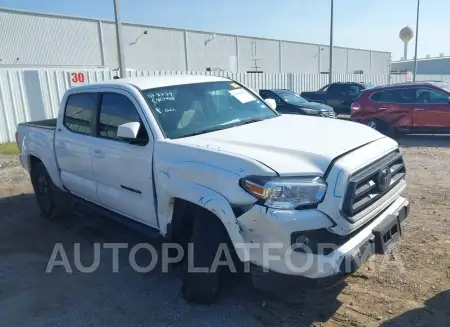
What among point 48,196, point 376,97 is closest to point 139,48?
point 376,97

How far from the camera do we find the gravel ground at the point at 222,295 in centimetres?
302

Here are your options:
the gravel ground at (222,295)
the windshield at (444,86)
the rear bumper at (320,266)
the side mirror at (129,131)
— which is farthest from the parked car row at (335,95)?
the rear bumper at (320,266)

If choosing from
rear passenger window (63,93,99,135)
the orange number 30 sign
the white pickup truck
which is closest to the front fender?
the white pickup truck

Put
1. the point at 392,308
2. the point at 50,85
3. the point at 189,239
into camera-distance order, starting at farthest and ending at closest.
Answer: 1. the point at 50,85
2. the point at 189,239
3. the point at 392,308

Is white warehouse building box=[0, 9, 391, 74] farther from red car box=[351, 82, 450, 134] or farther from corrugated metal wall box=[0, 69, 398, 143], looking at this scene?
red car box=[351, 82, 450, 134]

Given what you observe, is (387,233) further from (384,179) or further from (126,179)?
(126,179)

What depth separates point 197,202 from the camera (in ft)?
9.42

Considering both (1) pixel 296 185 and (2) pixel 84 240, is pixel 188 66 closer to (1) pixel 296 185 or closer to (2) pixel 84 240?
(2) pixel 84 240

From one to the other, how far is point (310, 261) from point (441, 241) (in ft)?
7.94

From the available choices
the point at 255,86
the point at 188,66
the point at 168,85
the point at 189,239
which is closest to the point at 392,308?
the point at 189,239

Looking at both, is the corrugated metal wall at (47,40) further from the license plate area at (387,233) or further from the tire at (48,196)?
the license plate area at (387,233)

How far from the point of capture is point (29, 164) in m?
5.72

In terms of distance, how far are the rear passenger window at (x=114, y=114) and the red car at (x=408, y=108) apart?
9260 mm

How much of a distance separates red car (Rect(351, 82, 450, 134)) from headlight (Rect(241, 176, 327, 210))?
939 centimetres
